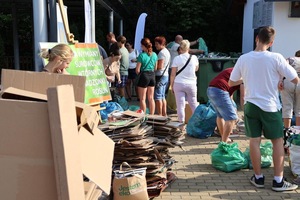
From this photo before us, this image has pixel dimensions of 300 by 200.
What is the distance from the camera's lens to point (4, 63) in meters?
17.4

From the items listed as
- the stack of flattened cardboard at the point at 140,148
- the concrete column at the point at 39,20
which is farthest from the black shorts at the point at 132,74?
the stack of flattened cardboard at the point at 140,148

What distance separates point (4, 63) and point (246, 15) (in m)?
10.3

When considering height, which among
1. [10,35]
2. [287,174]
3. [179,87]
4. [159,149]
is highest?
[10,35]

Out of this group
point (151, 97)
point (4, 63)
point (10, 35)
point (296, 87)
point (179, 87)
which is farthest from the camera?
point (10, 35)

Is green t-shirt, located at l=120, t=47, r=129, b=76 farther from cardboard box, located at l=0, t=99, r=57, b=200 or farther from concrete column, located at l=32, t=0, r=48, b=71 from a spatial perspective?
cardboard box, located at l=0, t=99, r=57, b=200

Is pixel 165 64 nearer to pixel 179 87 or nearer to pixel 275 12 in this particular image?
pixel 179 87

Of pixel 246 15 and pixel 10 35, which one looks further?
pixel 10 35

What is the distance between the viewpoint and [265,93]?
449 centimetres

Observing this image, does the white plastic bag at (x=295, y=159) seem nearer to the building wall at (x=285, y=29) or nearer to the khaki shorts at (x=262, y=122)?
the khaki shorts at (x=262, y=122)

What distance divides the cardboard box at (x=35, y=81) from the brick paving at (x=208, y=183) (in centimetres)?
178

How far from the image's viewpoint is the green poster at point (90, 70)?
5211 mm

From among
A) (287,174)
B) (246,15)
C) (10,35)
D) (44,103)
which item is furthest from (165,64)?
(10,35)

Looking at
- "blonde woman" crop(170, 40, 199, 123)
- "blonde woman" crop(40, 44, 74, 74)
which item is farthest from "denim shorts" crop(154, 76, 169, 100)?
"blonde woman" crop(40, 44, 74, 74)

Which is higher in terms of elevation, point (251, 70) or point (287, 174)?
point (251, 70)
